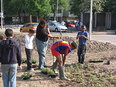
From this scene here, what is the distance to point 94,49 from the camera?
12.8 meters

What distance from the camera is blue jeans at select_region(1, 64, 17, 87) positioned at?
483cm

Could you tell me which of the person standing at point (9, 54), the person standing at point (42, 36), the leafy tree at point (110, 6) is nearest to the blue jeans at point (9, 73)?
the person standing at point (9, 54)

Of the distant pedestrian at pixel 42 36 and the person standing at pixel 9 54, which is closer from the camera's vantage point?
the person standing at pixel 9 54

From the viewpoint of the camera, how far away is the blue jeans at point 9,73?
483 cm

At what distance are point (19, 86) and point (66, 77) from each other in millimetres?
1510

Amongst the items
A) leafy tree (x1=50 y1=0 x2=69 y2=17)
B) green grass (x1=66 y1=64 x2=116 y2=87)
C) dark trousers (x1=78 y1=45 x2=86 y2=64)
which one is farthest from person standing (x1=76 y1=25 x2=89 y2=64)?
leafy tree (x1=50 y1=0 x2=69 y2=17)

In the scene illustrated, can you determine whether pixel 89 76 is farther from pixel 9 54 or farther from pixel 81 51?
pixel 9 54

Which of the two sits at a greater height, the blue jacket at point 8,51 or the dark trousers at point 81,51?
the blue jacket at point 8,51

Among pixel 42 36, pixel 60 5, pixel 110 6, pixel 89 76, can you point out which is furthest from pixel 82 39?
pixel 60 5

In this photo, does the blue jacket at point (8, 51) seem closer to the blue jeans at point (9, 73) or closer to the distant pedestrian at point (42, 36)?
the blue jeans at point (9, 73)

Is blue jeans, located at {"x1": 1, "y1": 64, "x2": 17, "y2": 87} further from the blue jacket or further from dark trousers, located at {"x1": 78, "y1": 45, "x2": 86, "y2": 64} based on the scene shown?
dark trousers, located at {"x1": 78, "y1": 45, "x2": 86, "y2": 64}

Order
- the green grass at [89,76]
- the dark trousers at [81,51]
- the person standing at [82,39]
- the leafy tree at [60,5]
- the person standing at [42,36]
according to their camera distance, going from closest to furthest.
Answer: the green grass at [89,76], the person standing at [42,36], the person standing at [82,39], the dark trousers at [81,51], the leafy tree at [60,5]

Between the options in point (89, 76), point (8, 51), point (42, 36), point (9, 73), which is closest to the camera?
point (8, 51)

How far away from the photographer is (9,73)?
16.1 ft
